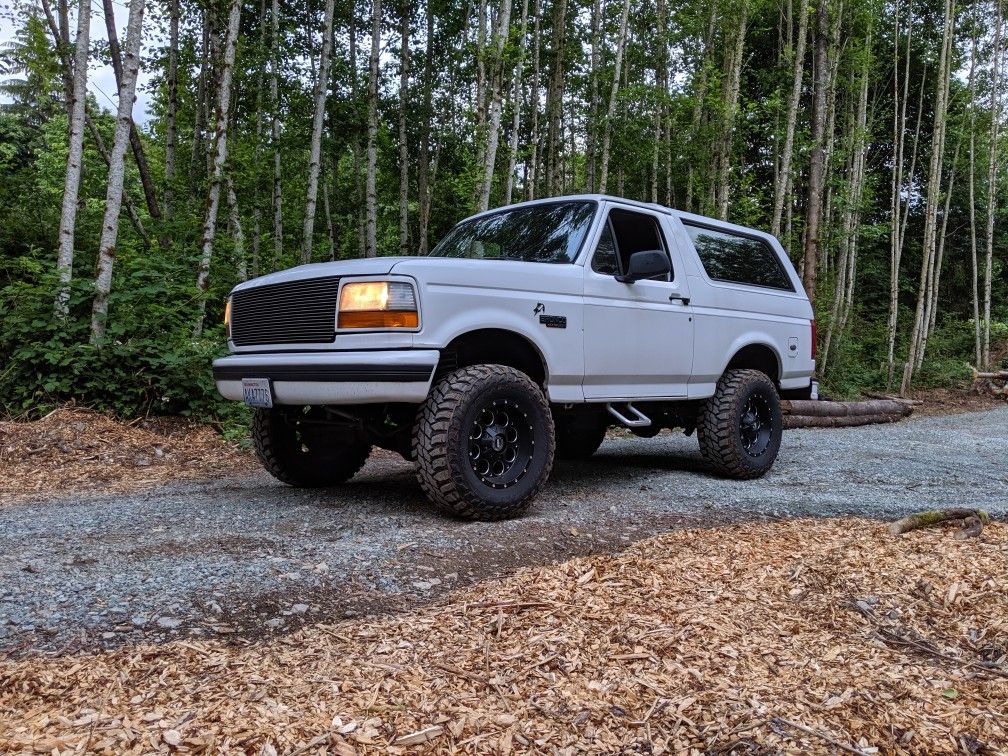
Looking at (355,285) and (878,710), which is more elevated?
(355,285)

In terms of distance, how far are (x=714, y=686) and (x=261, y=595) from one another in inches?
66.6

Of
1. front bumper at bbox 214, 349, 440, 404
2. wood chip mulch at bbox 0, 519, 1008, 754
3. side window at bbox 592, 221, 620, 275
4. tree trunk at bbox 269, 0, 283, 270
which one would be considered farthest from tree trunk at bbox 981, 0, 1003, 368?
front bumper at bbox 214, 349, 440, 404

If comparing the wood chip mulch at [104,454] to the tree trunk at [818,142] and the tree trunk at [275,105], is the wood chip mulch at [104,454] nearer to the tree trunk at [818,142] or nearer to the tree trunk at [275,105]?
the tree trunk at [275,105]

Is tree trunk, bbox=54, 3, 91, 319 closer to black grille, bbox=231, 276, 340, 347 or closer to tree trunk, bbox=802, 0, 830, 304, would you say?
black grille, bbox=231, 276, 340, 347

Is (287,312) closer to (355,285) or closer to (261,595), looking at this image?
(355,285)

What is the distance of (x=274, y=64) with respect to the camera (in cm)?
1520

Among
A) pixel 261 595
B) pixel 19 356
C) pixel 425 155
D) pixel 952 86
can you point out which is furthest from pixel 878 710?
pixel 952 86

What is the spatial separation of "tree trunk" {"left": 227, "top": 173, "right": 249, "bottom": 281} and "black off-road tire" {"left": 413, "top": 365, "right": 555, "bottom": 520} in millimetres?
7429

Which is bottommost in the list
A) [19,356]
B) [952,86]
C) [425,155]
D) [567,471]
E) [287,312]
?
[567,471]

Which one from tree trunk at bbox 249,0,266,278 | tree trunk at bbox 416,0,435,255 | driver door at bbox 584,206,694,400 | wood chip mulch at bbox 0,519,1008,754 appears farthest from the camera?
tree trunk at bbox 416,0,435,255

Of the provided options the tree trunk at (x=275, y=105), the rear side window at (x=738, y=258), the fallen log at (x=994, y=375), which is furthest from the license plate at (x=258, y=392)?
the fallen log at (x=994, y=375)

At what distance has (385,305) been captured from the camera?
12.0 feet

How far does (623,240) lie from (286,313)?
251 centimetres

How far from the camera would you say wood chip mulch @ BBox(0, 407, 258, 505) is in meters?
5.42
